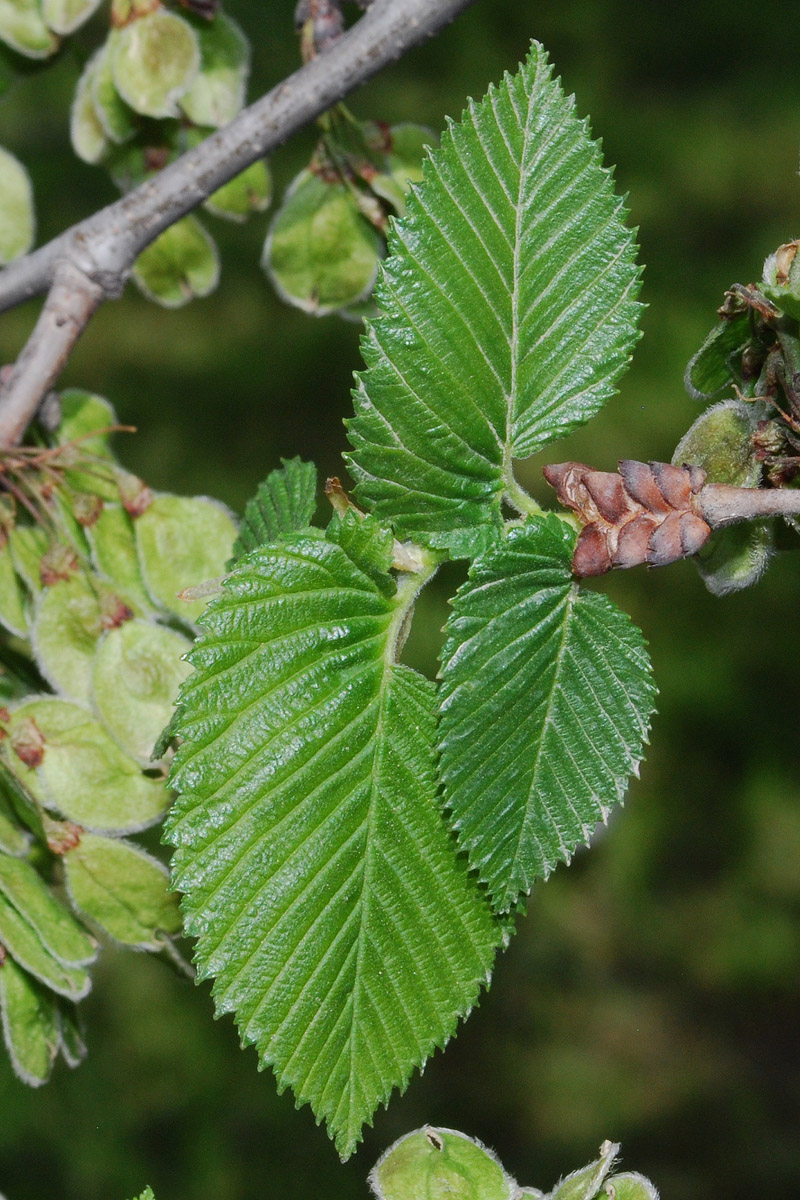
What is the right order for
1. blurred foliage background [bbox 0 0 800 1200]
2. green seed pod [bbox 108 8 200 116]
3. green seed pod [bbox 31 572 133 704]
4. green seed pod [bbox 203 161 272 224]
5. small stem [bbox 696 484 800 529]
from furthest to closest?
blurred foliage background [bbox 0 0 800 1200], green seed pod [bbox 203 161 272 224], green seed pod [bbox 108 8 200 116], green seed pod [bbox 31 572 133 704], small stem [bbox 696 484 800 529]

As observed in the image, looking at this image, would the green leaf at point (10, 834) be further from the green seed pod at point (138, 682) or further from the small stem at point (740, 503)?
the small stem at point (740, 503)

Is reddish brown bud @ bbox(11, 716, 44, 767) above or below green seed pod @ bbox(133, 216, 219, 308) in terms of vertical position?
below

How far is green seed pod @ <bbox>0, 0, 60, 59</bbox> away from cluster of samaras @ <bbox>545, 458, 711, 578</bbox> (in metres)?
0.92

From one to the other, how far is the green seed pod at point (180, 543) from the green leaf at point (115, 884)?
202 mm

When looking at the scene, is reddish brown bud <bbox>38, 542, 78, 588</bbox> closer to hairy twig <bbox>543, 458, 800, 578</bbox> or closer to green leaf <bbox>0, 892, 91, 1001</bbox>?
green leaf <bbox>0, 892, 91, 1001</bbox>

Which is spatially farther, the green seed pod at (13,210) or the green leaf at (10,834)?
the green seed pod at (13,210)

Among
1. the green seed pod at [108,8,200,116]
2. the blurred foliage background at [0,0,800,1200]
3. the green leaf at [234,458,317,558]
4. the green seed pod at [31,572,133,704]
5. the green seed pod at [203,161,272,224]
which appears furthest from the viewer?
the blurred foliage background at [0,0,800,1200]

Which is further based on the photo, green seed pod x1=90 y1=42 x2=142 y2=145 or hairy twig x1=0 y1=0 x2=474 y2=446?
green seed pod x1=90 y1=42 x2=142 y2=145

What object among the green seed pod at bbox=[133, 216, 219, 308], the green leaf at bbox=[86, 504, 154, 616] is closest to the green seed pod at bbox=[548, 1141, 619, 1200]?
the green leaf at bbox=[86, 504, 154, 616]

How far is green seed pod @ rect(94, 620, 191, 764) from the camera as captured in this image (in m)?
0.93

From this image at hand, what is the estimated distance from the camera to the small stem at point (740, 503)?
65cm

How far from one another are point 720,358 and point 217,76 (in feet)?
2.45

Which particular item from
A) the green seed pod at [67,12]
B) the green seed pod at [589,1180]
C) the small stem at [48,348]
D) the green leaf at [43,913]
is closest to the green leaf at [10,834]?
the green leaf at [43,913]

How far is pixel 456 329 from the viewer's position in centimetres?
71
